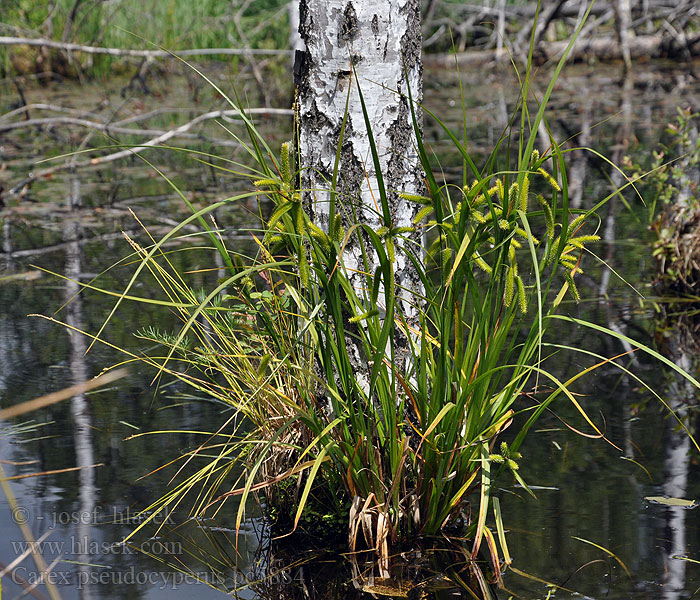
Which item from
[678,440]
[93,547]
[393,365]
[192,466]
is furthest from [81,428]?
[678,440]

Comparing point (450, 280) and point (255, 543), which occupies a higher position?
point (450, 280)

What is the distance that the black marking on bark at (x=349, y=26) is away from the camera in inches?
91.0

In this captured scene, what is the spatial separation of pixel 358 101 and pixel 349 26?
194mm

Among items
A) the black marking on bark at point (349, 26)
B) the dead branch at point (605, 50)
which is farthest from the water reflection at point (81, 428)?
the dead branch at point (605, 50)

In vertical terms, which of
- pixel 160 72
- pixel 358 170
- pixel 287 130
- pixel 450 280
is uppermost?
pixel 160 72

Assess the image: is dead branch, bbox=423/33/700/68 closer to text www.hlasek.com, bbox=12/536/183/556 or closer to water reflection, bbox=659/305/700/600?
water reflection, bbox=659/305/700/600

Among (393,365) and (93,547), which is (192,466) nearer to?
(93,547)

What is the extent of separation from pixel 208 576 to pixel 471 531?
0.69 m

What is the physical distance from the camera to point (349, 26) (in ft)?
7.61

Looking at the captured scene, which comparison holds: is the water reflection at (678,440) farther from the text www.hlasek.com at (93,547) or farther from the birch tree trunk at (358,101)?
the text www.hlasek.com at (93,547)

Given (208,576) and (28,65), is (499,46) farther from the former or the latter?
(208,576)

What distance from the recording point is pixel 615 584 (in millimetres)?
2174

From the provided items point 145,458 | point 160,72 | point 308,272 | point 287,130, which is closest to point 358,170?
point 308,272

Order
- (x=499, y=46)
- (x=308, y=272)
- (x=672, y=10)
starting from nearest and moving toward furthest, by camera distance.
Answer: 1. (x=308, y=272)
2. (x=672, y=10)
3. (x=499, y=46)
